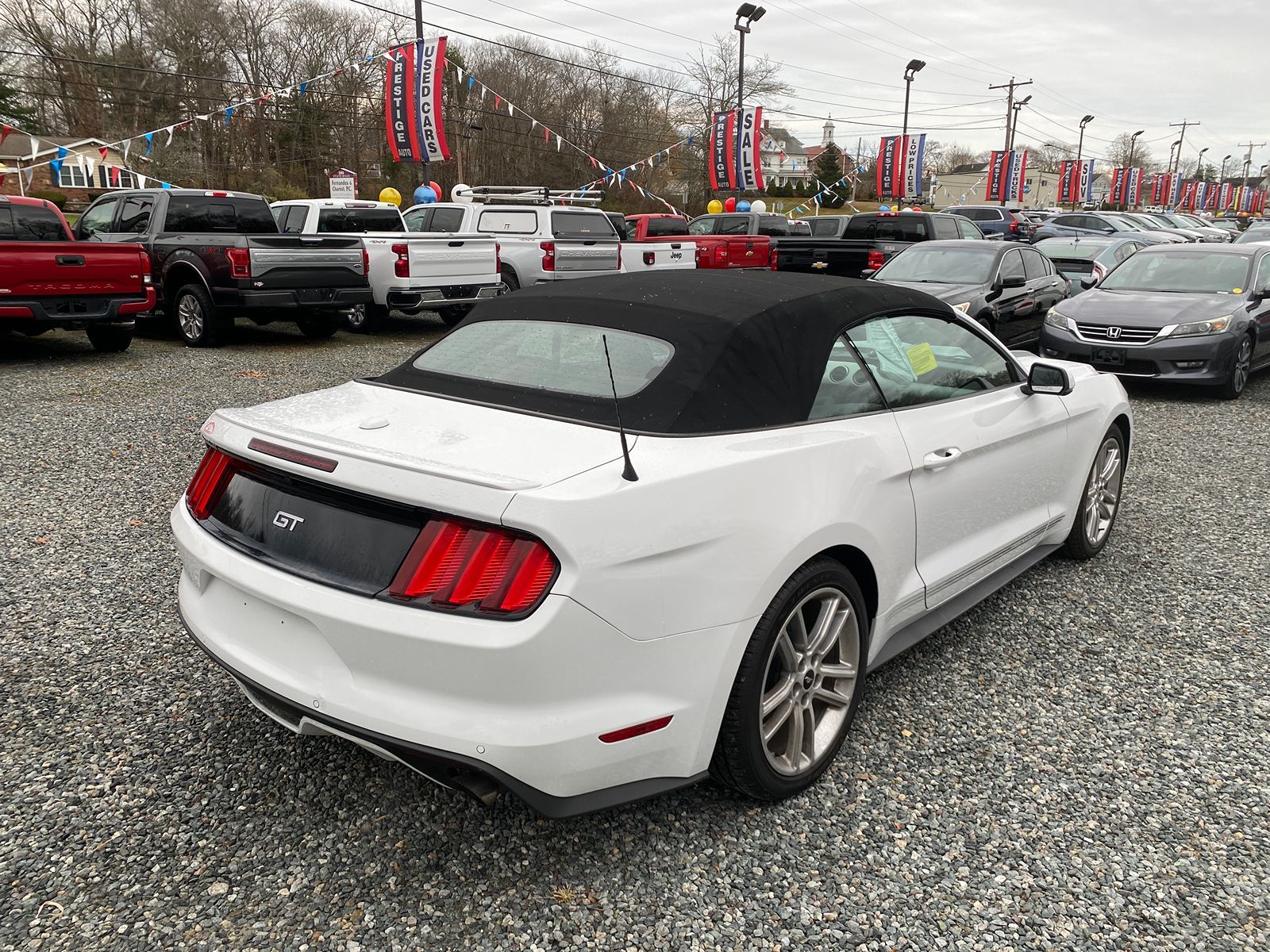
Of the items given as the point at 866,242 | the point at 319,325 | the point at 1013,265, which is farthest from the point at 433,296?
the point at 1013,265

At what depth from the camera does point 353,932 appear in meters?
2.21

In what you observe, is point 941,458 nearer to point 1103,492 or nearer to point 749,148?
point 1103,492

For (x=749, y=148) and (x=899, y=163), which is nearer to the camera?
(x=749, y=148)

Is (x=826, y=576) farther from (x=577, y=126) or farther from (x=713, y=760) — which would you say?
(x=577, y=126)

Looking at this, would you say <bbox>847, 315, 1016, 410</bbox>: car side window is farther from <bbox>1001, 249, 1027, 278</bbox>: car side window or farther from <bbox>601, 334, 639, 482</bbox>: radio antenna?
<bbox>1001, 249, 1027, 278</bbox>: car side window

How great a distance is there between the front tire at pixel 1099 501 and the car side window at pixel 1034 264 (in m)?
6.94

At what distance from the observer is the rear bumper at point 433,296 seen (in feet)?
40.7

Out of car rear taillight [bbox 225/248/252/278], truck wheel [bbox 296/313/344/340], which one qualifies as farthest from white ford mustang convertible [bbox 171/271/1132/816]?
truck wheel [bbox 296/313/344/340]

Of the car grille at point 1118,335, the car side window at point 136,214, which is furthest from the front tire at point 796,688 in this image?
the car side window at point 136,214

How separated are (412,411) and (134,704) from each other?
155cm

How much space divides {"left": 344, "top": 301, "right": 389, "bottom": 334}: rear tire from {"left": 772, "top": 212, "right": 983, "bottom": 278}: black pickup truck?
619cm

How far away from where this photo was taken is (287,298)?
11078 mm

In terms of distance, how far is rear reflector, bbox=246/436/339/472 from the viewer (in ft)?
7.77

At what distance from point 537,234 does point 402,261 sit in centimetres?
281
